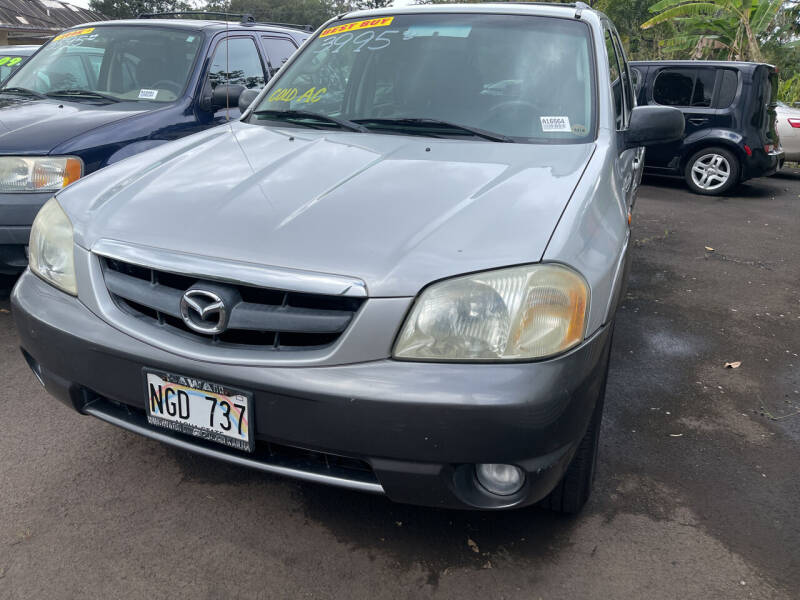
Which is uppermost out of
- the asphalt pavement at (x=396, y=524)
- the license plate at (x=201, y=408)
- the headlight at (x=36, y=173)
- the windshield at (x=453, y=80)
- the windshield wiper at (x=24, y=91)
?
the windshield at (x=453, y=80)

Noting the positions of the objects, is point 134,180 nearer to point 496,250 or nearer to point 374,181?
point 374,181

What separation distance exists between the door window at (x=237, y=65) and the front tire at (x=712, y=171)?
6.20m

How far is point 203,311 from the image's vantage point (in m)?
1.91

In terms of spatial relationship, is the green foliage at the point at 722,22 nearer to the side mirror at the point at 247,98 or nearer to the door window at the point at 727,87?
the door window at the point at 727,87

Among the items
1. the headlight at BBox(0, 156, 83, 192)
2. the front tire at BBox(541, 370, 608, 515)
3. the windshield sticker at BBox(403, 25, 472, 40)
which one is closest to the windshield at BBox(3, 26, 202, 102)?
the headlight at BBox(0, 156, 83, 192)

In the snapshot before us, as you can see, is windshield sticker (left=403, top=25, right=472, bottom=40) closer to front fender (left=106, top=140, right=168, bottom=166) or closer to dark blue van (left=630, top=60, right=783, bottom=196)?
front fender (left=106, top=140, right=168, bottom=166)

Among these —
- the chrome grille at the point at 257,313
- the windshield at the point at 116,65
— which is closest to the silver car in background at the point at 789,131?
the windshield at the point at 116,65

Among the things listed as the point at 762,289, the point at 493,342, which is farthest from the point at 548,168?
the point at 762,289

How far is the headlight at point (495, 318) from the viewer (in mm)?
1828

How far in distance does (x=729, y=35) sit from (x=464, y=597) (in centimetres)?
1713

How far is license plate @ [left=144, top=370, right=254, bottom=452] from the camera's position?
6.32 feet

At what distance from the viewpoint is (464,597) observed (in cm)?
203

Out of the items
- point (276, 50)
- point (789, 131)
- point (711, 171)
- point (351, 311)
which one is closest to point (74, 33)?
point (276, 50)

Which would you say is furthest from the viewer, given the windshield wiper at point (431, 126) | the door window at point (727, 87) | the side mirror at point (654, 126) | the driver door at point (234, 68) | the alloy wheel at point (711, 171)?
the alloy wheel at point (711, 171)
